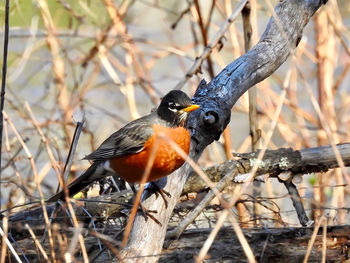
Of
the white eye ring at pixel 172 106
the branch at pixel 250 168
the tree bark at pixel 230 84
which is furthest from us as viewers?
the branch at pixel 250 168

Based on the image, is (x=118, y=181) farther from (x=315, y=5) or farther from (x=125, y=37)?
(x=125, y=37)

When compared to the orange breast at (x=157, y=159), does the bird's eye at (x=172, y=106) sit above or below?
above

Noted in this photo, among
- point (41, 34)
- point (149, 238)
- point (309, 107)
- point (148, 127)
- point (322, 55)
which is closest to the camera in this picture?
point (149, 238)

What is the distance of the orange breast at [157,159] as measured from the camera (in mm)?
2779

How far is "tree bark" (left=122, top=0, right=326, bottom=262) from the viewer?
2.89 m

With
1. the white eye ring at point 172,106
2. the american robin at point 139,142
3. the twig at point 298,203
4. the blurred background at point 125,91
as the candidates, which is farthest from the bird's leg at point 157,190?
the blurred background at point 125,91

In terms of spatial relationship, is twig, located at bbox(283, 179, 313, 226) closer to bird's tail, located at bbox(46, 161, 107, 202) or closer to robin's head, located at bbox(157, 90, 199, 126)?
robin's head, located at bbox(157, 90, 199, 126)

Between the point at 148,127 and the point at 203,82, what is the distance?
13.4 inches

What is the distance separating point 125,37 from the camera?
5.20 meters

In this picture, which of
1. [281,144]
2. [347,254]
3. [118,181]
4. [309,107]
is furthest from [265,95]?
[347,254]

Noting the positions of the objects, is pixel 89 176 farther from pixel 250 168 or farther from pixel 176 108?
pixel 250 168

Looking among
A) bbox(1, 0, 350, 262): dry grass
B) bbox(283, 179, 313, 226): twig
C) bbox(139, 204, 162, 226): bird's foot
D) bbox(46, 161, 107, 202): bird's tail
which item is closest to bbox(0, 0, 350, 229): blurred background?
bbox(1, 0, 350, 262): dry grass

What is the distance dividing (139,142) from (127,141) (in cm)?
7

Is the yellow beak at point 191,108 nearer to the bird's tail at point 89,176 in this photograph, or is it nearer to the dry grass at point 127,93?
the bird's tail at point 89,176
